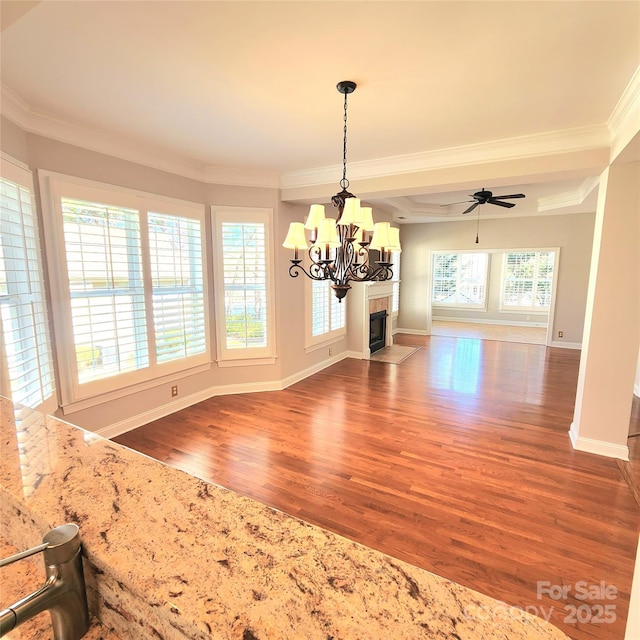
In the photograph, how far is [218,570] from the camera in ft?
2.14

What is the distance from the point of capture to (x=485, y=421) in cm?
382

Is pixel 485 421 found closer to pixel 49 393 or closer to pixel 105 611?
pixel 105 611

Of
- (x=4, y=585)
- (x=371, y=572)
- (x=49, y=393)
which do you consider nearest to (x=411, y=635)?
(x=371, y=572)

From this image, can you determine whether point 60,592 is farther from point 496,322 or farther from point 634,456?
point 496,322

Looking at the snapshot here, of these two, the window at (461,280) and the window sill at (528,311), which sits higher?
the window at (461,280)

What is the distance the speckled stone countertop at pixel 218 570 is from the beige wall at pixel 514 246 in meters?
7.88

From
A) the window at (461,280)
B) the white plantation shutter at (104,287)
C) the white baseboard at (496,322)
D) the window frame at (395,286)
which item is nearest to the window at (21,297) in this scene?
the white plantation shutter at (104,287)

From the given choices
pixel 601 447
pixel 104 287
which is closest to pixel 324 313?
pixel 104 287

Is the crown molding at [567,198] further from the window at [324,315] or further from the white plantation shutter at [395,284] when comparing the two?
the window at [324,315]

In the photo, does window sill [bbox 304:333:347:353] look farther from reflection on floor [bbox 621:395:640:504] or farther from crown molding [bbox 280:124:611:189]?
reflection on floor [bbox 621:395:640:504]

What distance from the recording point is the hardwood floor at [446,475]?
1.98 m

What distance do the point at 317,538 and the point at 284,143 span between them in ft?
11.0

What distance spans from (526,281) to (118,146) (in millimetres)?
9820

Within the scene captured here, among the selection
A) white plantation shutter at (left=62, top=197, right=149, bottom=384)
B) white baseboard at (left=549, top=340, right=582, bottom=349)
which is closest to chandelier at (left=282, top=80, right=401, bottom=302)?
white plantation shutter at (left=62, top=197, right=149, bottom=384)
